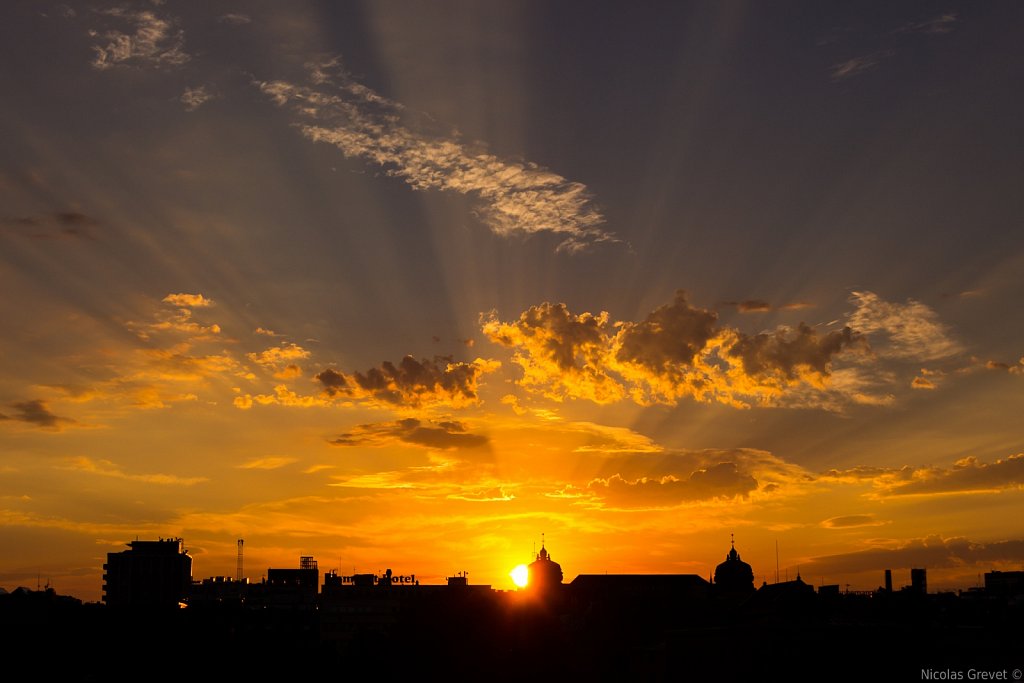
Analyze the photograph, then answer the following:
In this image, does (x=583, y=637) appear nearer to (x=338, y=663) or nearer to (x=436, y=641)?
(x=338, y=663)

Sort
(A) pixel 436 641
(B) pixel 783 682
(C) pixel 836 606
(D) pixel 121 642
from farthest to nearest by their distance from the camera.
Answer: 1. (C) pixel 836 606
2. (D) pixel 121 642
3. (B) pixel 783 682
4. (A) pixel 436 641

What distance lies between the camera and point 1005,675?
12306 cm

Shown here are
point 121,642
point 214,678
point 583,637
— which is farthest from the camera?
point 583,637

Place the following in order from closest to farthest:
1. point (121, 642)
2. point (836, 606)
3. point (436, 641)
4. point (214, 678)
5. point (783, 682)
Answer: point (436, 641) → point (214, 678) → point (783, 682) → point (121, 642) → point (836, 606)

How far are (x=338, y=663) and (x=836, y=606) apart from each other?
7933 cm

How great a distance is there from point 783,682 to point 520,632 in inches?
1608

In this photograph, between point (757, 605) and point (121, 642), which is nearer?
point (121, 642)

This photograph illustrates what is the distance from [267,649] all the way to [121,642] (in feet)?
98.9

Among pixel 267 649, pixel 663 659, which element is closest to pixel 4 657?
pixel 267 649

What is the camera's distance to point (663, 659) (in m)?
170

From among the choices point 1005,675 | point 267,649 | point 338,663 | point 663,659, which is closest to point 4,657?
point 267,649

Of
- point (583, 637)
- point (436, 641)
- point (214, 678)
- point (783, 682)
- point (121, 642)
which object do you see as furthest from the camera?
point (583, 637)

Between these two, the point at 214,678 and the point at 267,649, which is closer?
the point at 214,678

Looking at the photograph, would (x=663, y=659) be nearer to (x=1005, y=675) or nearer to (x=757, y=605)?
(x=757, y=605)
